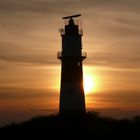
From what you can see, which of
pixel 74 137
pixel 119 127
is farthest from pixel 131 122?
pixel 74 137

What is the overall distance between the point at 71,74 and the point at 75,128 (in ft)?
16.9

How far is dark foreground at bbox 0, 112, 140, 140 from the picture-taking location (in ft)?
200

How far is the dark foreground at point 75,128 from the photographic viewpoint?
200ft

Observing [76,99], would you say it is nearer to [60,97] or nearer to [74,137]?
[60,97]

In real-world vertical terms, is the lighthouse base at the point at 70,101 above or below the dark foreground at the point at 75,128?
above

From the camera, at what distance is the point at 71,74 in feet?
211

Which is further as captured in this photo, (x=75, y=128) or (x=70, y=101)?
(x=70, y=101)

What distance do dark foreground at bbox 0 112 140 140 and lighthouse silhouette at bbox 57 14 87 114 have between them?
102cm

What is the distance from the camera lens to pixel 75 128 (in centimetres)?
6275

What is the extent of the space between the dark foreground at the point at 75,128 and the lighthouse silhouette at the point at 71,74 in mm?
1023

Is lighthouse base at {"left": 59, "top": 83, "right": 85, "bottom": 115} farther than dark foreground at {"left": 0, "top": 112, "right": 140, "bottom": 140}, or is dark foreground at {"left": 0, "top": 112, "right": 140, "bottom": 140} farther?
lighthouse base at {"left": 59, "top": 83, "right": 85, "bottom": 115}

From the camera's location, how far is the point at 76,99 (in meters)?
65.1

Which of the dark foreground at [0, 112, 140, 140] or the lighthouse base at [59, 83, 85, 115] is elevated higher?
the lighthouse base at [59, 83, 85, 115]

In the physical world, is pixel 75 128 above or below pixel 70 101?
below
